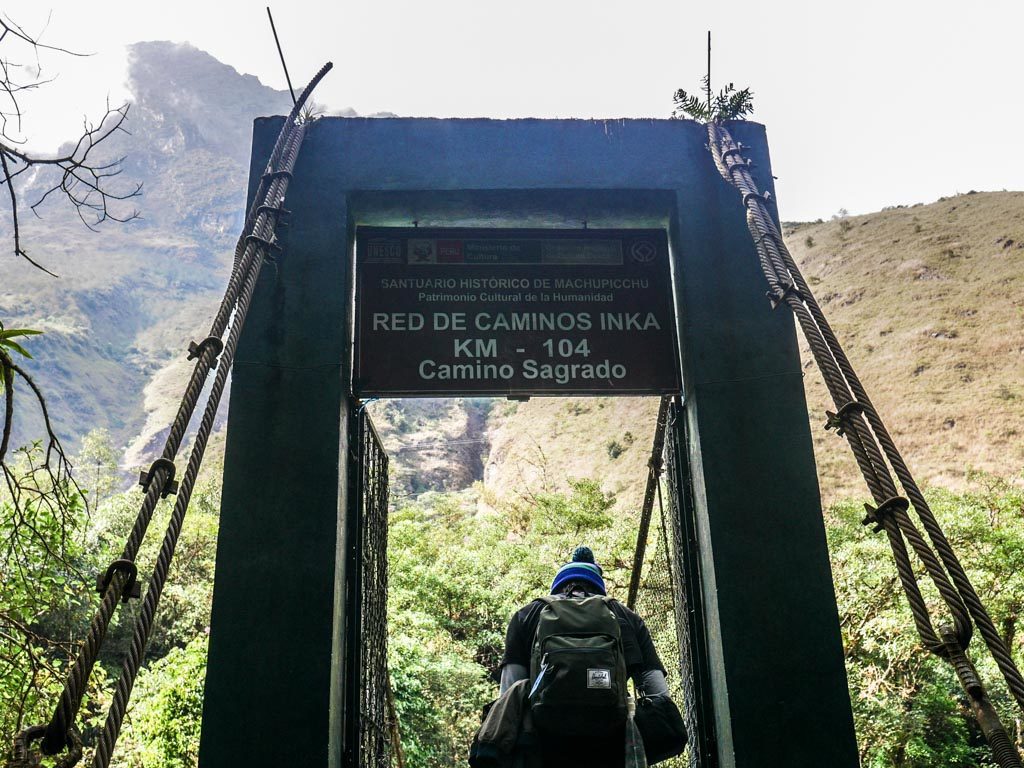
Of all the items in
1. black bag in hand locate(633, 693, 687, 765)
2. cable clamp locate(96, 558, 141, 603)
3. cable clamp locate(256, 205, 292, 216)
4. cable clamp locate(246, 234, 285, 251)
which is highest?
cable clamp locate(256, 205, 292, 216)

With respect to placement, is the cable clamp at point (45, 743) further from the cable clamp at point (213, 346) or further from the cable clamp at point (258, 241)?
the cable clamp at point (258, 241)

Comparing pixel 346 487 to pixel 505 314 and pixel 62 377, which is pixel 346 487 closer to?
pixel 505 314

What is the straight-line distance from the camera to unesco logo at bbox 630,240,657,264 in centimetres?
398

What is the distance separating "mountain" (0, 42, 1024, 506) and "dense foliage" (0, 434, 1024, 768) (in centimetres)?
377

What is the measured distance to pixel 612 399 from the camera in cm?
4338

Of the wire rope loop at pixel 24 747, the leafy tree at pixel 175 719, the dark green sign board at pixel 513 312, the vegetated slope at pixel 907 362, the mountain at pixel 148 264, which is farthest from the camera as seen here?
the mountain at pixel 148 264

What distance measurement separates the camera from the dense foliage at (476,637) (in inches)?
283

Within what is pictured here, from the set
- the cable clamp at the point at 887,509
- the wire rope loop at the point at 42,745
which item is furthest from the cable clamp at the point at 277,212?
the cable clamp at the point at 887,509

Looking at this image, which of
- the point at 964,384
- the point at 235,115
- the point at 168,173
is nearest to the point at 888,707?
the point at 964,384

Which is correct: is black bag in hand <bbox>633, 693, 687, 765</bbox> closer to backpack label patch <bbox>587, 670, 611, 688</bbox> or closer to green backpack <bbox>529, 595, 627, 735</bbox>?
green backpack <bbox>529, 595, 627, 735</bbox>

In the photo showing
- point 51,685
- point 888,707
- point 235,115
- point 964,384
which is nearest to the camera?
point 51,685

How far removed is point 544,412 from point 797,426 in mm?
39769

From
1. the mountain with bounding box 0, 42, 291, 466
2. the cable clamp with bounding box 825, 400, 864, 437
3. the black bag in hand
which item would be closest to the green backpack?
the black bag in hand

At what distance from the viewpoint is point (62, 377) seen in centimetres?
7544
